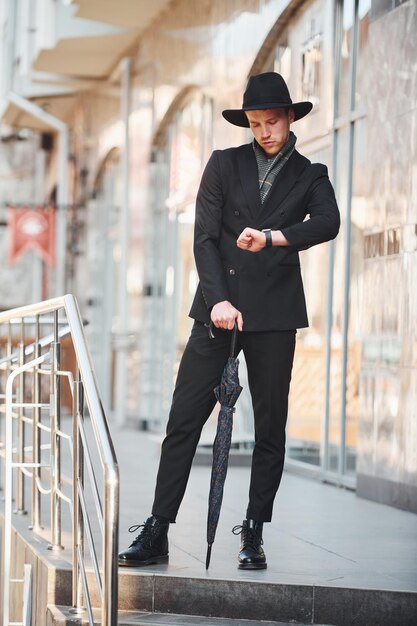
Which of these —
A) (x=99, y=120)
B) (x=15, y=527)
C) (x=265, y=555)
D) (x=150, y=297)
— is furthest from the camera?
(x=99, y=120)

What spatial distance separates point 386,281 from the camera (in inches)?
273

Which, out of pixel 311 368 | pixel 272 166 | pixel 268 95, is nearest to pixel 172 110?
pixel 311 368

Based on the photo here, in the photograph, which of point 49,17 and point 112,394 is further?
point 112,394

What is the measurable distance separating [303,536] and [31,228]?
12.9m

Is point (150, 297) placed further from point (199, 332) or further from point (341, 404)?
point (199, 332)

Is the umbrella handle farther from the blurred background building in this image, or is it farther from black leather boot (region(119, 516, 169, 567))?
the blurred background building

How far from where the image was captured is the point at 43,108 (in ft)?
57.4

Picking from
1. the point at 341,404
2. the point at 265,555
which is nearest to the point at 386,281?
the point at 341,404

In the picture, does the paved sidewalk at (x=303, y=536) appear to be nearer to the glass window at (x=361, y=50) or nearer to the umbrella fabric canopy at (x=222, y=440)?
the umbrella fabric canopy at (x=222, y=440)

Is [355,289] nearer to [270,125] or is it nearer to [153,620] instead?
[270,125]

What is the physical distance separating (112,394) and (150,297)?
9.91 ft

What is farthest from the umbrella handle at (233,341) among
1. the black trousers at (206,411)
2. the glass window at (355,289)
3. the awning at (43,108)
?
the awning at (43,108)

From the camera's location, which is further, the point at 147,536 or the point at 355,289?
the point at 355,289

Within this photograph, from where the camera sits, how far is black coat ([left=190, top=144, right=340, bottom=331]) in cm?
459
